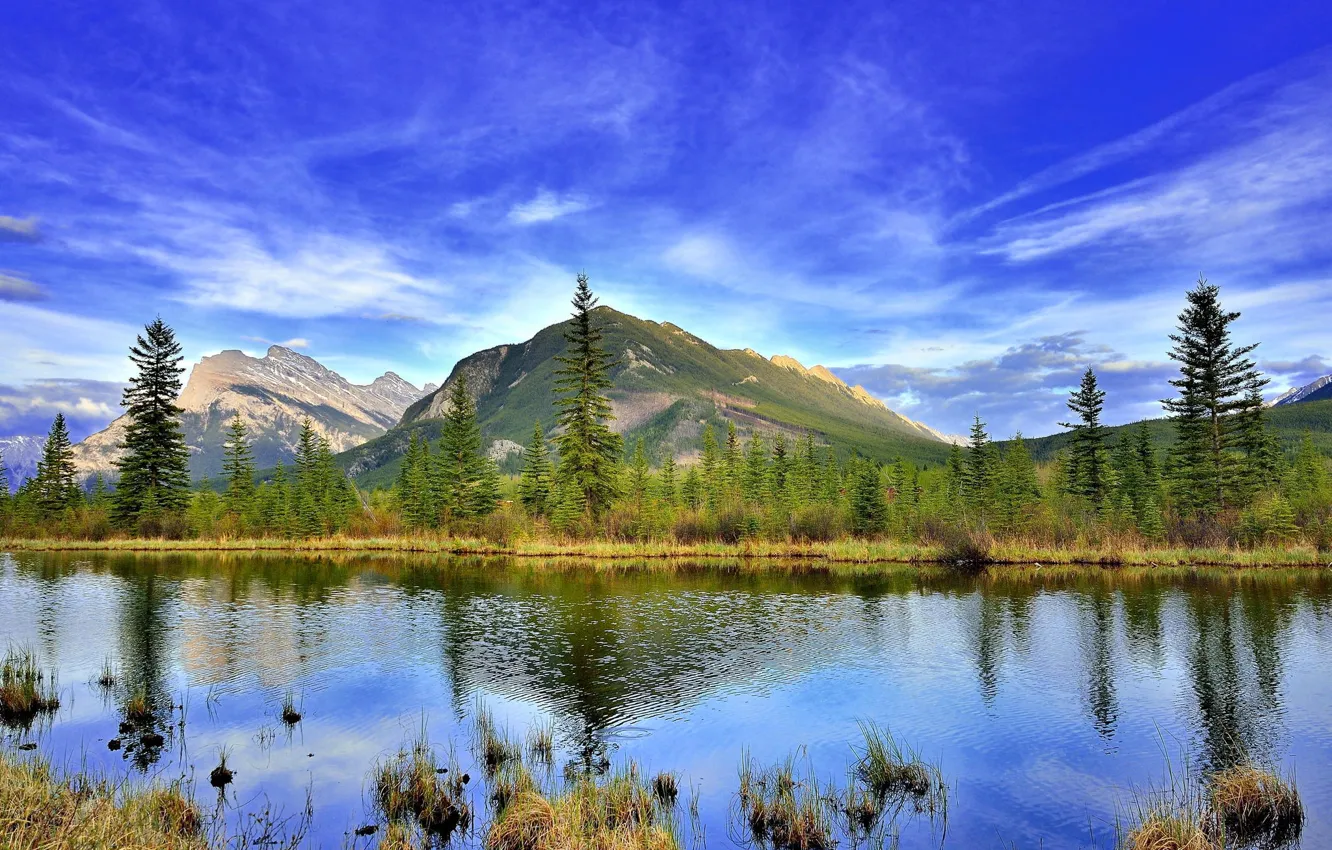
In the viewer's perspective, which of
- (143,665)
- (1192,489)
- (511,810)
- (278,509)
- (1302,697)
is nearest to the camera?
(511,810)

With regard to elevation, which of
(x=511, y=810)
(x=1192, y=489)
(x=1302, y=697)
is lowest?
(x=1302, y=697)

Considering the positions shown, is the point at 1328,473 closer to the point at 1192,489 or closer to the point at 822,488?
the point at 1192,489

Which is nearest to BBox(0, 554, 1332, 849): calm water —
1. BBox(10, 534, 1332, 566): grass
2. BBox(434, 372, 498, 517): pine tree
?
BBox(10, 534, 1332, 566): grass

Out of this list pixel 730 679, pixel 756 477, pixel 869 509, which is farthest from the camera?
pixel 756 477

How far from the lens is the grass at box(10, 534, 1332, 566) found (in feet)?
172

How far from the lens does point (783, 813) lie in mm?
13008

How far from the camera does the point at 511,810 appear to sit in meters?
12.0

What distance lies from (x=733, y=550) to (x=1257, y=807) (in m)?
49.8

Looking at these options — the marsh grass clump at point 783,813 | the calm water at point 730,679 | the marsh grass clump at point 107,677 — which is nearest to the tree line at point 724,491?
the calm water at point 730,679

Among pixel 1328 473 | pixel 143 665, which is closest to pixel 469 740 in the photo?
pixel 143 665

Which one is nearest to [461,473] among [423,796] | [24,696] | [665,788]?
[24,696]

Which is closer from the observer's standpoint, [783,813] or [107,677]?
[783,813]

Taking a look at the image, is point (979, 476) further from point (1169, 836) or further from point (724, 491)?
point (1169, 836)

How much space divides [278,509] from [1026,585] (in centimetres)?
6925
